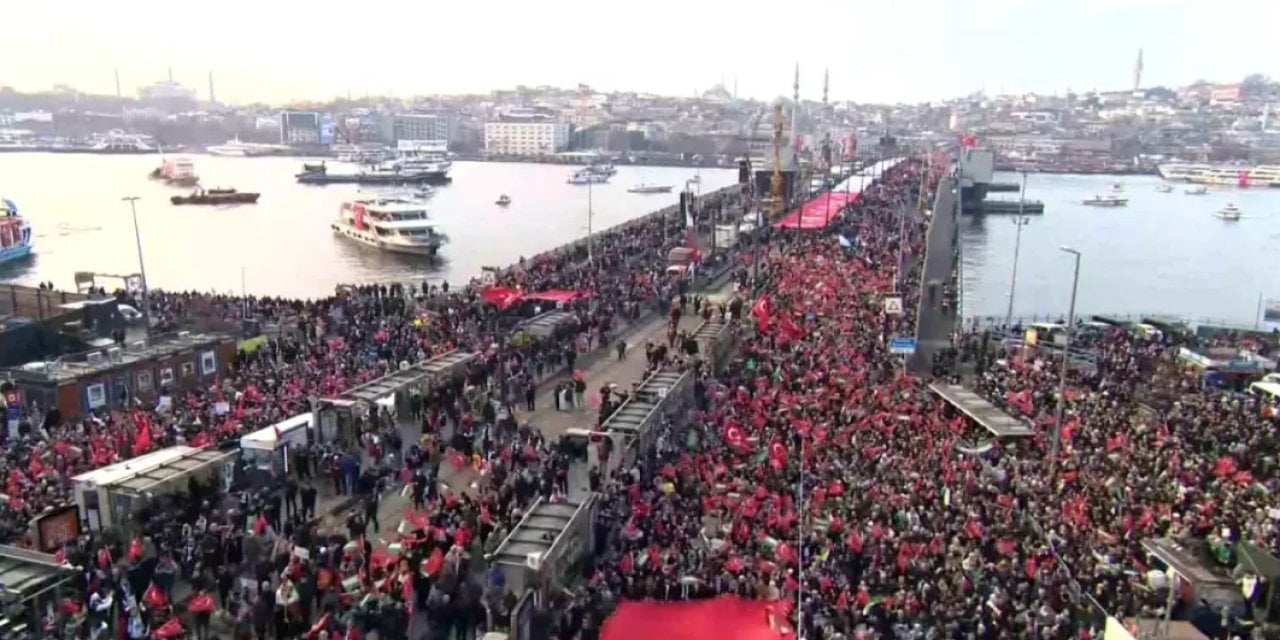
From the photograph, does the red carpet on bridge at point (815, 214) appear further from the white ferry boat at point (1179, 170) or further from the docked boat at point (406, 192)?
the white ferry boat at point (1179, 170)

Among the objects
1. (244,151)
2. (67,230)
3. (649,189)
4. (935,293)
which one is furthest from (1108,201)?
(244,151)

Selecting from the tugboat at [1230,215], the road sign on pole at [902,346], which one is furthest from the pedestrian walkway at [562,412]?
the tugboat at [1230,215]

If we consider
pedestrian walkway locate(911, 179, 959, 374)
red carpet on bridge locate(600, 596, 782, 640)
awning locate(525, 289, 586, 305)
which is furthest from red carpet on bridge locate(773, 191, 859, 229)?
red carpet on bridge locate(600, 596, 782, 640)

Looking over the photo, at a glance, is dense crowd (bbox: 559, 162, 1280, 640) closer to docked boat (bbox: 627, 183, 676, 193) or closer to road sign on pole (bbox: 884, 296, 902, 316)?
road sign on pole (bbox: 884, 296, 902, 316)

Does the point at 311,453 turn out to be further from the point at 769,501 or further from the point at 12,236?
the point at 12,236

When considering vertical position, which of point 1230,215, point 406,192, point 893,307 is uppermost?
point 893,307

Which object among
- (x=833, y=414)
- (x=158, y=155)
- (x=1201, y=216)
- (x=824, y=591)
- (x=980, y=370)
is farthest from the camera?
(x=158, y=155)

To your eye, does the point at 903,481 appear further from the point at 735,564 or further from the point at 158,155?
the point at 158,155

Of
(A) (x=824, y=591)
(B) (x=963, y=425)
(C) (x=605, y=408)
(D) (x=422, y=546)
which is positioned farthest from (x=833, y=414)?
(D) (x=422, y=546)
